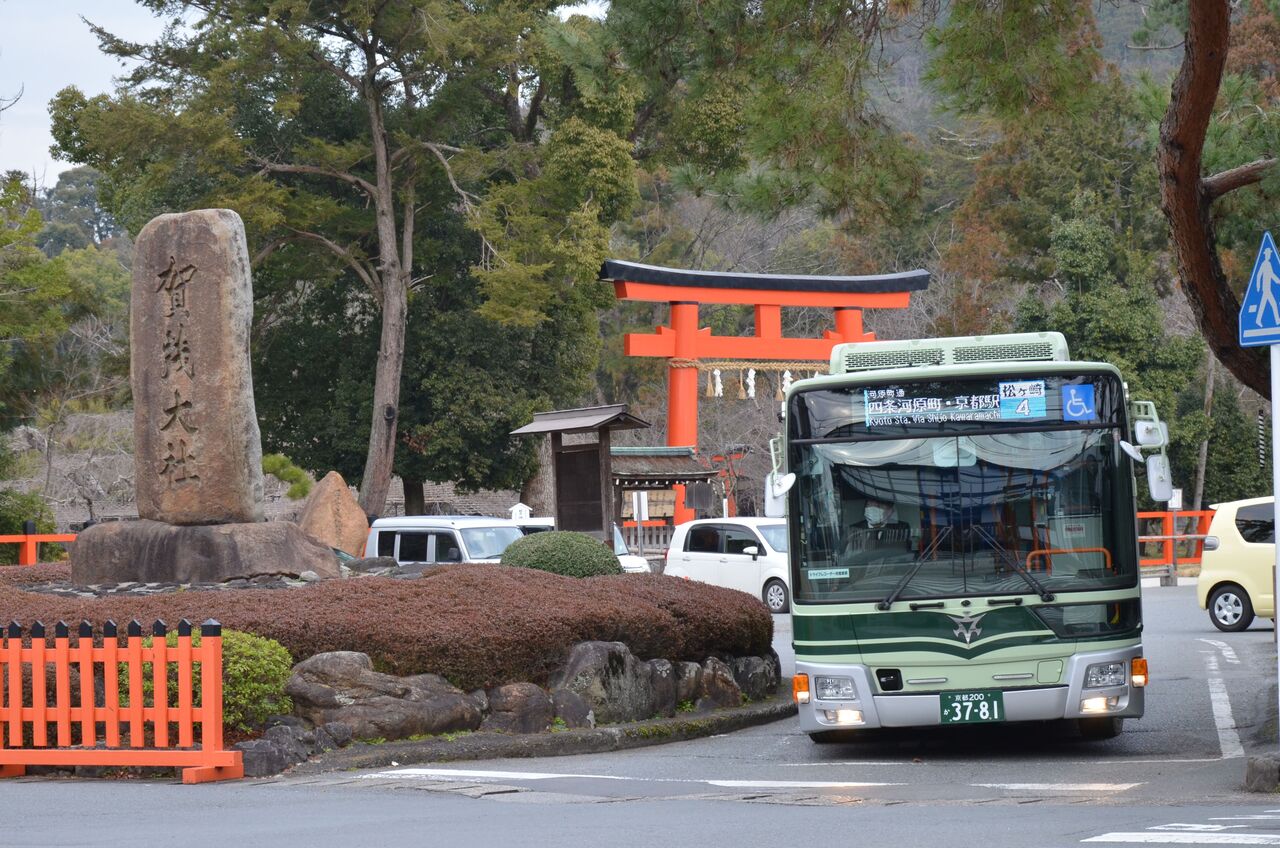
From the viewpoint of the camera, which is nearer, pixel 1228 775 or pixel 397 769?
pixel 1228 775

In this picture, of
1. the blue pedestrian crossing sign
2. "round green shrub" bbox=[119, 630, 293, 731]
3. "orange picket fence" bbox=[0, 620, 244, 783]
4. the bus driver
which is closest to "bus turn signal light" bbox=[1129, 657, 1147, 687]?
the bus driver

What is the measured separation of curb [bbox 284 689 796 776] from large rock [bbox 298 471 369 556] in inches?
582

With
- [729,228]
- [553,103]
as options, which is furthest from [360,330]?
[729,228]

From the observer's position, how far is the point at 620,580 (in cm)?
1520

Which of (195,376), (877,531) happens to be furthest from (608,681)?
(195,376)

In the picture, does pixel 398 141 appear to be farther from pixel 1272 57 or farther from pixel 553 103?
pixel 1272 57

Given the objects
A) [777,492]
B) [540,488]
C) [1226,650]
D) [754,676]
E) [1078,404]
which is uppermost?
[540,488]

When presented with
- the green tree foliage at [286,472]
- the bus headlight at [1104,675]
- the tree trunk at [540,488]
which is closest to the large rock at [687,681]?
the bus headlight at [1104,675]

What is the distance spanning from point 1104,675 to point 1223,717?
3.43m

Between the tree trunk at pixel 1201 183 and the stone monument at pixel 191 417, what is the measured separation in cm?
870

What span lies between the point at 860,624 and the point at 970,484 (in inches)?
51.0

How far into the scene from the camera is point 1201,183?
1212 cm

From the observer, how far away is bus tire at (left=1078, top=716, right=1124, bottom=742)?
12.1m

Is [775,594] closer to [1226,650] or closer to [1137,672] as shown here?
[1226,650]
